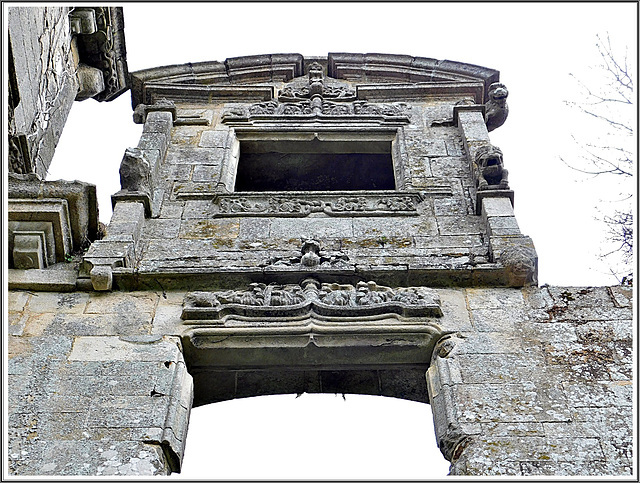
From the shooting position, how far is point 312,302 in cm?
608

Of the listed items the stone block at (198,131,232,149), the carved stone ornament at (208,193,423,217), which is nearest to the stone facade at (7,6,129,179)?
the stone block at (198,131,232,149)

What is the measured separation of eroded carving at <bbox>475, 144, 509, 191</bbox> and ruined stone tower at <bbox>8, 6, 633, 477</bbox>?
21 millimetres

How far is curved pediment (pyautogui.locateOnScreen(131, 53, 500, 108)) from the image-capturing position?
1033cm

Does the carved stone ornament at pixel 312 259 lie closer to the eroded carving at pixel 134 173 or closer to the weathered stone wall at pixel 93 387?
the weathered stone wall at pixel 93 387

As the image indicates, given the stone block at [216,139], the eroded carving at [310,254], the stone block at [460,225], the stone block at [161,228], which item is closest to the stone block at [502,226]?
the stone block at [460,225]

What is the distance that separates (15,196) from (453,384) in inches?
142

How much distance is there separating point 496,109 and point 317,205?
9.84 ft

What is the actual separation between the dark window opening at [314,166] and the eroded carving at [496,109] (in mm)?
1218

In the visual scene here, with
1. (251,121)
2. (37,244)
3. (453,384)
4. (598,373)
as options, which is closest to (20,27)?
(251,121)

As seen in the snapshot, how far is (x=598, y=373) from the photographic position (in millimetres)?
5590

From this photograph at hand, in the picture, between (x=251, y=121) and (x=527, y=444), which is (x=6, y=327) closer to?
(x=527, y=444)

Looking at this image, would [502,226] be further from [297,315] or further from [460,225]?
[297,315]

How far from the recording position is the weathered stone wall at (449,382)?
193 inches

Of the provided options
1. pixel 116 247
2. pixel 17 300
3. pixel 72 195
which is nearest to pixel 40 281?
pixel 17 300
